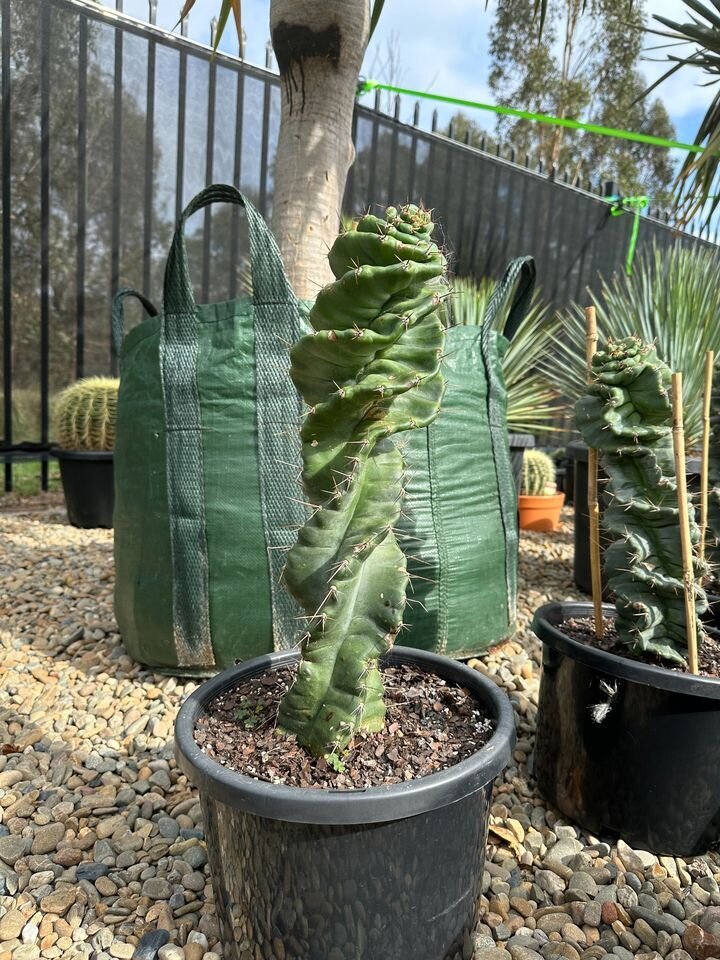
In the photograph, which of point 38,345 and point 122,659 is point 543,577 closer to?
point 122,659

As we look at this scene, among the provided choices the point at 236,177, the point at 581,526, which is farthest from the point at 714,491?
the point at 236,177

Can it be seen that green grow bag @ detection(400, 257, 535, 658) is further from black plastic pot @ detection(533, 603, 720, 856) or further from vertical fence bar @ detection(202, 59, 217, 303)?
vertical fence bar @ detection(202, 59, 217, 303)

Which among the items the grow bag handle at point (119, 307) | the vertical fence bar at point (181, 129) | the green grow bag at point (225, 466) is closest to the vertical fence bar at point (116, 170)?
the vertical fence bar at point (181, 129)

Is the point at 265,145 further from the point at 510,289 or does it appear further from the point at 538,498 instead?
the point at 510,289

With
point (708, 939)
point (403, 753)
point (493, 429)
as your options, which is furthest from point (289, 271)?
point (708, 939)

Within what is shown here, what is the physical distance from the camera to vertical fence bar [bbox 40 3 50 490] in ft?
13.5

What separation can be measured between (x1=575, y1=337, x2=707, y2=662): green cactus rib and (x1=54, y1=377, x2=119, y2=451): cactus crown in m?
3.11

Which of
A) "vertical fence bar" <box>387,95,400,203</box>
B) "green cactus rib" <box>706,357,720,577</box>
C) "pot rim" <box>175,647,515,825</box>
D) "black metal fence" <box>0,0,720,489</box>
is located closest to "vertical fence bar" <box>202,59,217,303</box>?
"black metal fence" <box>0,0,720,489</box>

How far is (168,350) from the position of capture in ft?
5.81

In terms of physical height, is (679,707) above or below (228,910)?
above

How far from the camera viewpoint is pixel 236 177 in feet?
16.0

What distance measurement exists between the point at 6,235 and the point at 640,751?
4.57m

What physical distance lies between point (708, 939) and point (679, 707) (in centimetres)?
38

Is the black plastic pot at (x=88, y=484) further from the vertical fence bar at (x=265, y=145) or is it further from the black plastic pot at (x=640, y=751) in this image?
the black plastic pot at (x=640, y=751)
